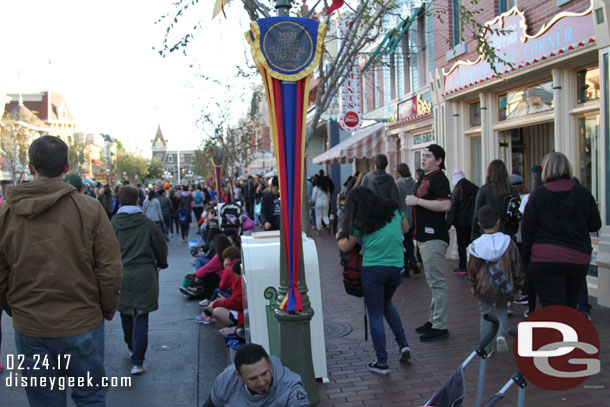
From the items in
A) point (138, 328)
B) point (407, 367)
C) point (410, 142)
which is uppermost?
point (410, 142)

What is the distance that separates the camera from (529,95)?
963cm

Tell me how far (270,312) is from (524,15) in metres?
6.88

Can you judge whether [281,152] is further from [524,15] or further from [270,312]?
[524,15]

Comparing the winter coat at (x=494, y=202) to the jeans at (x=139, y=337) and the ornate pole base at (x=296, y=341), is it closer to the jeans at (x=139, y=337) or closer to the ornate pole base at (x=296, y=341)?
the ornate pole base at (x=296, y=341)

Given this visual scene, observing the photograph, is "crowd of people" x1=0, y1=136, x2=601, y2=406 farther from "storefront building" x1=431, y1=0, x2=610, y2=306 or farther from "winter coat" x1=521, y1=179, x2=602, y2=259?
"storefront building" x1=431, y1=0, x2=610, y2=306

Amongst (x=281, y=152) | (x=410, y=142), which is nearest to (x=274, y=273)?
(x=281, y=152)

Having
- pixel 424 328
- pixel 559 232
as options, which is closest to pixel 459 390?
pixel 559 232

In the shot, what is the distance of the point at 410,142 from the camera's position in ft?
50.3

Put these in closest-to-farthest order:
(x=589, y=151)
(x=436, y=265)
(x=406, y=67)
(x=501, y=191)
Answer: (x=436, y=265), (x=501, y=191), (x=589, y=151), (x=406, y=67)

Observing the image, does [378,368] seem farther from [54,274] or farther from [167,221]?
[167,221]

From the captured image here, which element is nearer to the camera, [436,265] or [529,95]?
[436,265]

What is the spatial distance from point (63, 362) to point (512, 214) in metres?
5.13

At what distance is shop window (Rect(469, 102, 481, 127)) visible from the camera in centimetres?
1152

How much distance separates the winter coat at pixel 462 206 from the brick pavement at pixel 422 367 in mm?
1869
